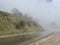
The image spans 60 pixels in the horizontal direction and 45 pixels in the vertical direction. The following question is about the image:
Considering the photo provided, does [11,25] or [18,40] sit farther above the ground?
[11,25]

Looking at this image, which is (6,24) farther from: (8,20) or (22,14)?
(22,14)

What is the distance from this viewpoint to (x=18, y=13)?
102 m

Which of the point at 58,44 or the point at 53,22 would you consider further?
the point at 53,22

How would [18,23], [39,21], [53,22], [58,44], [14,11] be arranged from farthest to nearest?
[53,22] < [39,21] < [14,11] < [18,23] < [58,44]

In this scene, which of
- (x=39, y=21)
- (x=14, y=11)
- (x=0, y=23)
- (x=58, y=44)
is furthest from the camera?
(x=39, y=21)

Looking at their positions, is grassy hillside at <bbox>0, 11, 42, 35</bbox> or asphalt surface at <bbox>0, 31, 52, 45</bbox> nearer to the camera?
asphalt surface at <bbox>0, 31, 52, 45</bbox>

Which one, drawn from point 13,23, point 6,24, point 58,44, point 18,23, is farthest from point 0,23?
point 58,44

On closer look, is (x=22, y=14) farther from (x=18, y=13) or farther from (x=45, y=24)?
(x=45, y=24)

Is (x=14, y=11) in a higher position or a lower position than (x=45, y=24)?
higher

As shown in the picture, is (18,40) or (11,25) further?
(11,25)

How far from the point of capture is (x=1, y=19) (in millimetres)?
64875

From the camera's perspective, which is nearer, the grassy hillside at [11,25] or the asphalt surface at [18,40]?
the asphalt surface at [18,40]

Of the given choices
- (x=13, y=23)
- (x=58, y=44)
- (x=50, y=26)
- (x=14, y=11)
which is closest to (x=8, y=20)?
(x=13, y=23)

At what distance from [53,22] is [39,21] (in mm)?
11443
